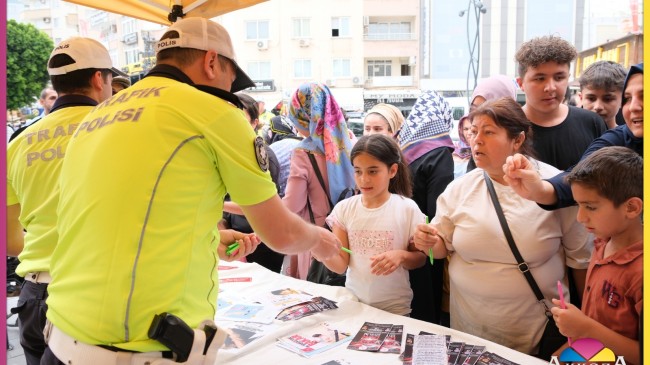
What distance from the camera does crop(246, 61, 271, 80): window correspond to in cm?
1045

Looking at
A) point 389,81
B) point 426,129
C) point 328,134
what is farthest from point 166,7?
point 389,81

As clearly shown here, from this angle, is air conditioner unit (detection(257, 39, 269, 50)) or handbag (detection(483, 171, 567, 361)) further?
air conditioner unit (detection(257, 39, 269, 50))

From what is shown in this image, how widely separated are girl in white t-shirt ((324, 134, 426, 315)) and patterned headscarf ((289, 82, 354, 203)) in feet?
1.41

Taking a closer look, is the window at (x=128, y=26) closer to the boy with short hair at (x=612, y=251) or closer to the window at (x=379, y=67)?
the window at (x=379, y=67)

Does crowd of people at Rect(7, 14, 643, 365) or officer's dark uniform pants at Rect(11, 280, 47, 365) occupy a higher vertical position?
crowd of people at Rect(7, 14, 643, 365)

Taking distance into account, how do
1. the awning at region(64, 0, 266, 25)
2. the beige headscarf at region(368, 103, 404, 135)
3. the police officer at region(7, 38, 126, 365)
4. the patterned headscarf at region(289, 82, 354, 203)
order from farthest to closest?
the beige headscarf at region(368, 103, 404, 135), the awning at region(64, 0, 266, 25), the patterned headscarf at region(289, 82, 354, 203), the police officer at region(7, 38, 126, 365)

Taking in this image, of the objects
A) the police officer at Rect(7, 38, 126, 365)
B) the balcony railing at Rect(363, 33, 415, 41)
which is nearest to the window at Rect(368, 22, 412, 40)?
the balcony railing at Rect(363, 33, 415, 41)

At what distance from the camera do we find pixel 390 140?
203 centimetres

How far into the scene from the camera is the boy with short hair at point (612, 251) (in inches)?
49.1

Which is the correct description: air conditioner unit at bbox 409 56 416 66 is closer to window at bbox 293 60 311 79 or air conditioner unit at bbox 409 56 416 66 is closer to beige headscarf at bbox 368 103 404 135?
window at bbox 293 60 311 79

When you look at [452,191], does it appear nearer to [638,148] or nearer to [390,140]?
[390,140]

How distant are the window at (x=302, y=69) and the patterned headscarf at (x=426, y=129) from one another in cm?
851

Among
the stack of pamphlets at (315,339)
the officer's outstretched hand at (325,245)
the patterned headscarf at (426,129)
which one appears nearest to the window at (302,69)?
the patterned headscarf at (426,129)

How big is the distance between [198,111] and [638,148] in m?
1.28
